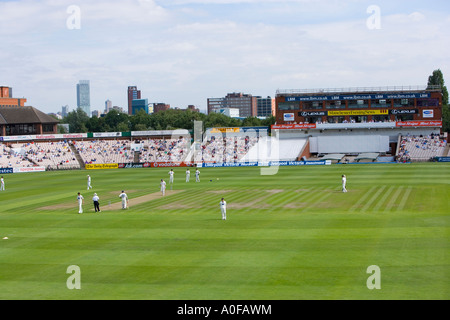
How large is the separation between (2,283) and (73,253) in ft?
14.1

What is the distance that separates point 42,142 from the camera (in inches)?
3819

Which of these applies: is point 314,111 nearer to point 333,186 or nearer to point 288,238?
point 333,186

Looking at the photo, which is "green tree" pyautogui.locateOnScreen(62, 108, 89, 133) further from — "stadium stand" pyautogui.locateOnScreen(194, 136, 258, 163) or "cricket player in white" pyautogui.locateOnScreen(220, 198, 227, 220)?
"cricket player in white" pyautogui.locateOnScreen(220, 198, 227, 220)

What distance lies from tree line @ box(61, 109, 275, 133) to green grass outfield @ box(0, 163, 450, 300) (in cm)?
9634

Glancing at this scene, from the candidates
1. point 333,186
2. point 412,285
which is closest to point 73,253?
point 412,285

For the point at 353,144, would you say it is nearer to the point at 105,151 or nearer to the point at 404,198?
the point at 105,151

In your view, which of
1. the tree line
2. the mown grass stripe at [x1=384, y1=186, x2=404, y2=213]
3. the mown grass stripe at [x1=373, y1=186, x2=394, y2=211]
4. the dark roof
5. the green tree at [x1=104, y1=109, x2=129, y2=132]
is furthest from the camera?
the green tree at [x1=104, y1=109, x2=129, y2=132]

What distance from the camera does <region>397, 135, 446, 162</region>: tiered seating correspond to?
78.8 meters

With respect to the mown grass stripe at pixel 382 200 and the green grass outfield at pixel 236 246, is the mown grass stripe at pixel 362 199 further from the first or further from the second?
the mown grass stripe at pixel 382 200

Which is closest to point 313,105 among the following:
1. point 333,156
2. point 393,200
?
point 333,156

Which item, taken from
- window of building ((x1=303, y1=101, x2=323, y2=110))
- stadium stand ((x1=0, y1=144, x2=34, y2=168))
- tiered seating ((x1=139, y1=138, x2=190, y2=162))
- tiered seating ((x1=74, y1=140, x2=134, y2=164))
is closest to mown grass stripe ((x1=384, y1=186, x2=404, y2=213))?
tiered seating ((x1=139, y1=138, x2=190, y2=162))

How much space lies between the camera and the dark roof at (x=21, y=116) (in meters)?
101

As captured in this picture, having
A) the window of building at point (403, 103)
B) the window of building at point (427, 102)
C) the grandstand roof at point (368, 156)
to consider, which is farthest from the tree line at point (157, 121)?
the grandstand roof at point (368, 156)

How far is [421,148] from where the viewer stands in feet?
268
